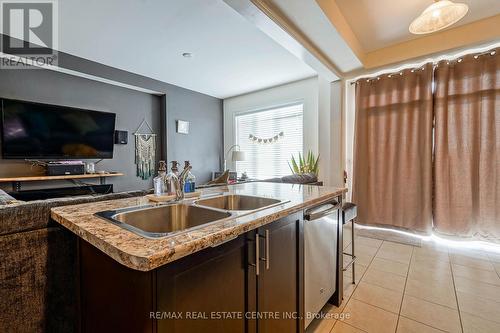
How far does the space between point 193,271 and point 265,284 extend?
435 millimetres

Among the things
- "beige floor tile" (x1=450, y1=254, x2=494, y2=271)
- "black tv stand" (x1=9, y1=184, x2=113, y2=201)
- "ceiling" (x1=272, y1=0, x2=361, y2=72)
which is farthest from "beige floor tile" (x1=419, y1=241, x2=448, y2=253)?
"black tv stand" (x1=9, y1=184, x2=113, y2=201)

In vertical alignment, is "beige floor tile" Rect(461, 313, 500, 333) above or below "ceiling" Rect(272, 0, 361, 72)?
below

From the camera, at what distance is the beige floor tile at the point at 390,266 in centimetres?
219

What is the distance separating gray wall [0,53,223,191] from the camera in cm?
313

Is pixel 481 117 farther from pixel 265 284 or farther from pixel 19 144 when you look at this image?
pixel 19 144

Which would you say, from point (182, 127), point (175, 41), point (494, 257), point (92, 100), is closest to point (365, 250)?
point (494, 257)

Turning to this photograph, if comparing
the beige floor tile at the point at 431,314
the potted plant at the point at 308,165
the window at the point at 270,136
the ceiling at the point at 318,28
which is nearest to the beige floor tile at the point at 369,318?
the beige floor tile at the point at 431,314

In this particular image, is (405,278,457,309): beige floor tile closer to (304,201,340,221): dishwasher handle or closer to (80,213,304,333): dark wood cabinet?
(304,201,340,221): dishwasher handle

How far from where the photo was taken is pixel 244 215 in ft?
3.10

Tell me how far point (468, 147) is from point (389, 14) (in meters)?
1.79

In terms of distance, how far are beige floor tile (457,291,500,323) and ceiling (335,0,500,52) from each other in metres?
2.69

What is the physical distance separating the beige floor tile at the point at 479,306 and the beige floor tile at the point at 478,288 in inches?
2.5

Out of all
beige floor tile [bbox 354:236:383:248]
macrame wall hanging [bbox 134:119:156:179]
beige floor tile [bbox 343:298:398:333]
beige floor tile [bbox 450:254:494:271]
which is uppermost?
macrame wall hanging [bbox 134:119:156:179]

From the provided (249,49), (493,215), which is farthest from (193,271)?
(493,215)
